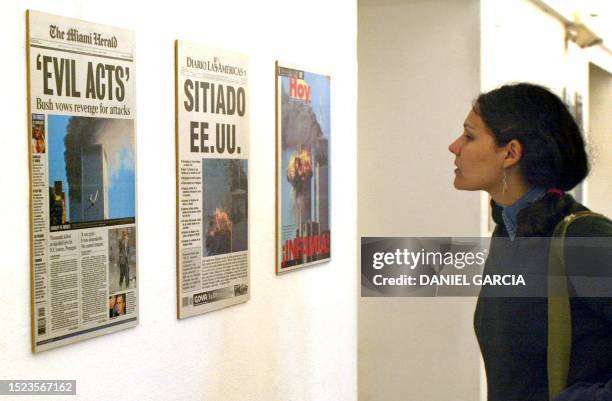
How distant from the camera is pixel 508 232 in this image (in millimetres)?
1778

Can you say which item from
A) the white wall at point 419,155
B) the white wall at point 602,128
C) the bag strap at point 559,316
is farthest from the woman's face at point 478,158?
the white wall at point 419,155

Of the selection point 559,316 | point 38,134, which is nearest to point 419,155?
point 559,316

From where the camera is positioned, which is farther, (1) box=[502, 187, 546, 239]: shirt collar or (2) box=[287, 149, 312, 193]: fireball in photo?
(2) box=[287, 149, 312, 193]: fireball in photo

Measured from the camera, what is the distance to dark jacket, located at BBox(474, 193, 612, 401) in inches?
60.9

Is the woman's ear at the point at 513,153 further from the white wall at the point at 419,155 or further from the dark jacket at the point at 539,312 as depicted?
the white wall at the point at 419,155

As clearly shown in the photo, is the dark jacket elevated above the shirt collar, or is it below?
below

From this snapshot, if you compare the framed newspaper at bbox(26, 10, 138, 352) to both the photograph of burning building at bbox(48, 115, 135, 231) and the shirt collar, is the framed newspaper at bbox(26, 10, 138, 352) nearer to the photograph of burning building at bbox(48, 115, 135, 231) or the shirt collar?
the photograph of burning building at bbox(48, 115, 135, 231)

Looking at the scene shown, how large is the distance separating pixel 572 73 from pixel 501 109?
3157 millimetres

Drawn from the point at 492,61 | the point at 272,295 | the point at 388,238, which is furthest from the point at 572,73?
the point at 272,295

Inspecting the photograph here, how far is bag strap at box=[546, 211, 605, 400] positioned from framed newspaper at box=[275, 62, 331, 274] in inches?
35.0

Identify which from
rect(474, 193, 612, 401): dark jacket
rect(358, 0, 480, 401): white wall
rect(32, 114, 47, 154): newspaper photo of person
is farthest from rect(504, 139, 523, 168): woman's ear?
rect(358, 0, 480, 401): white wall

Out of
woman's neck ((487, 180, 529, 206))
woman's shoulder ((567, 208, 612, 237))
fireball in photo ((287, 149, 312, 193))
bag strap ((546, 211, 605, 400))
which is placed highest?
fireball in photo ((287, 149, 312, 193))

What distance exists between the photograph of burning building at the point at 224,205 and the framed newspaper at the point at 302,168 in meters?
0.19

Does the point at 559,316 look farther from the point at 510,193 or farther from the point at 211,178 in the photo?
the point at 211,178
